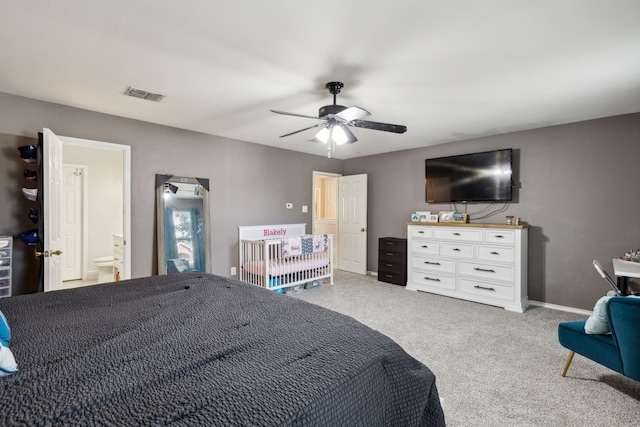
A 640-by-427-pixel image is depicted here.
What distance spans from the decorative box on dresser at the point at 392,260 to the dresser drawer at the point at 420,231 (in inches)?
11.6

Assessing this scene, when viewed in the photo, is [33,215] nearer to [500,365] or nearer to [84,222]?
[84,222]

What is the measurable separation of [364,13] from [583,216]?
12.6ft

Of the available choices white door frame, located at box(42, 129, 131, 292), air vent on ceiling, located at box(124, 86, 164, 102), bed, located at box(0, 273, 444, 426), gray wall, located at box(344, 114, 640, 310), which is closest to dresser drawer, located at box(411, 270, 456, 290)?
gray wall, located at box(344, 114, 640, 310)

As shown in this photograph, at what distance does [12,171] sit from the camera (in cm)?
298

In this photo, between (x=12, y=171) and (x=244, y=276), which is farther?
(x=244, y=276)

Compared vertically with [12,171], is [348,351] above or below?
below

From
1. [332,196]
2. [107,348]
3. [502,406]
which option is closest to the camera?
[107,348]

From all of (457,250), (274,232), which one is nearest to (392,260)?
(457,250)

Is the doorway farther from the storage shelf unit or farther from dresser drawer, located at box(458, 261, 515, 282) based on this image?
the storage shelf unit

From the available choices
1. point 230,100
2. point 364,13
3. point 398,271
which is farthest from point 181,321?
point 398,271

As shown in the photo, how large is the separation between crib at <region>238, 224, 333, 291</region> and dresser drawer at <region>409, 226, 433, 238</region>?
137cm

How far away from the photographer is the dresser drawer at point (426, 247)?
15.3ft

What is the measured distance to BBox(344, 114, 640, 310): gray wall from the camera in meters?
3.50

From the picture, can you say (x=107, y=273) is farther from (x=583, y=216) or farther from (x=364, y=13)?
(x=583, y=216)
